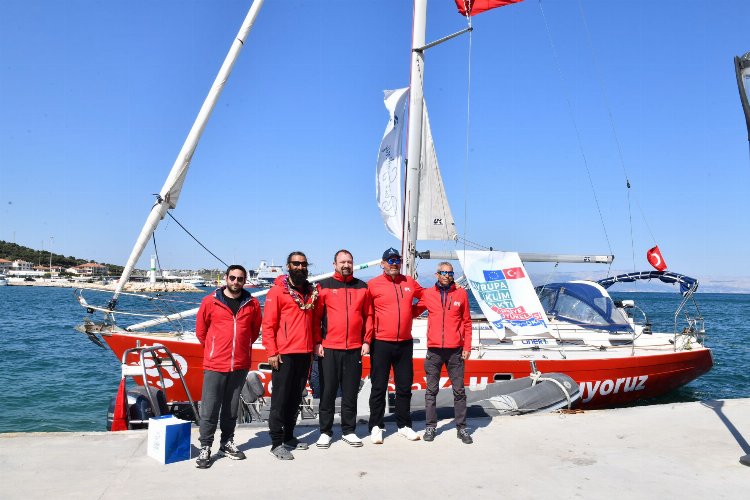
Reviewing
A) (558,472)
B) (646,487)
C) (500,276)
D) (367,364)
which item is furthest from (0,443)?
(500,276)

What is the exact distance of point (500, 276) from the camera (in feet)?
37.0

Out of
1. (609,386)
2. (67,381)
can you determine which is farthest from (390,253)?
(67,381)

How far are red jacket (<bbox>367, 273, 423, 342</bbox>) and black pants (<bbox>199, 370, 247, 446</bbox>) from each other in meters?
1.41

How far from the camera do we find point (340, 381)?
543cm

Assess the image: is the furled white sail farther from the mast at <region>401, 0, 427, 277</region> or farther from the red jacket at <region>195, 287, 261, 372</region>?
the red jacket at <region>195, 287, 261, 372</region>

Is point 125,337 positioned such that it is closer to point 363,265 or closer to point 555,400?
point 363,265

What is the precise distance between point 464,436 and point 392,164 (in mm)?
6857

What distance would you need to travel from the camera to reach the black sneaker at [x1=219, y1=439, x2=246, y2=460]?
4.80 meters

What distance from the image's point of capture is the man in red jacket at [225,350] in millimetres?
4832

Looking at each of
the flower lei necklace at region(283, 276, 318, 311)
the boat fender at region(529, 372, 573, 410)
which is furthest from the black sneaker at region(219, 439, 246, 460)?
the boat fender at region(529, 372, 573, 410)

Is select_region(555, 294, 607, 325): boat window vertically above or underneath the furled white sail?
underneath

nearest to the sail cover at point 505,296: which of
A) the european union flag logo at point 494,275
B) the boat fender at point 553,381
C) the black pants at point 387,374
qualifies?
the european union flag logo at point 494,275

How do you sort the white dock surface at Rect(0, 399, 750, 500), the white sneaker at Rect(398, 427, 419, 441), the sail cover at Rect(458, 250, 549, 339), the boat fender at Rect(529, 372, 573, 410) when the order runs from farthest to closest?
the sail cover at Rect(458, 250, 549, 339)
the boat fender at Rect(529, 372, 573, 410)
the white sneaker at Rect(398, 427, 419, 441)
the white dock surface at Rect(0, 399, 750, 500)

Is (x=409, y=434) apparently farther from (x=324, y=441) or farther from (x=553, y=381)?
(x=553, y=381)
